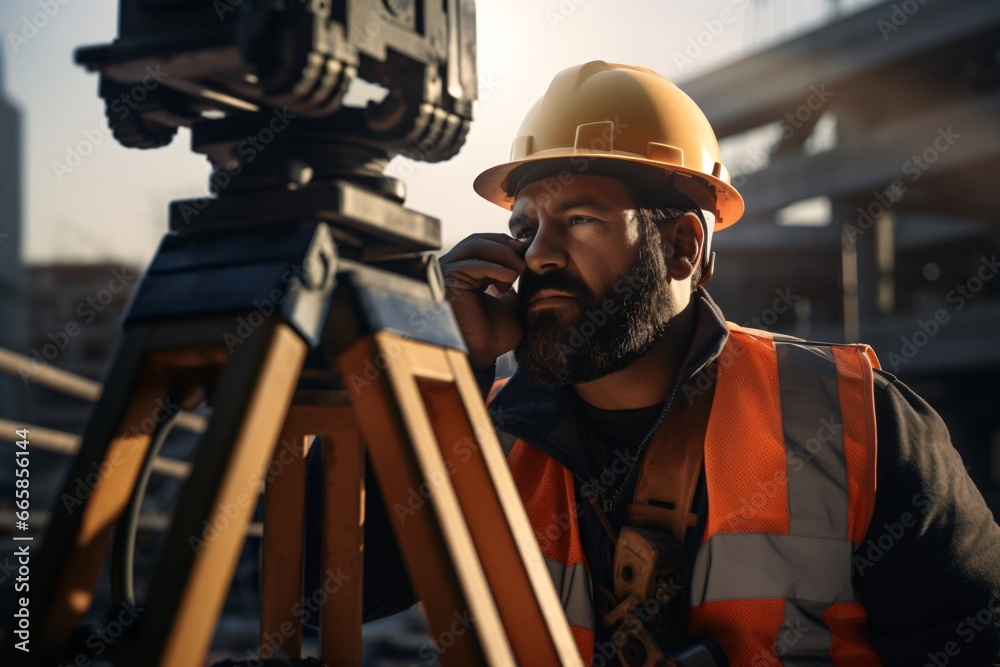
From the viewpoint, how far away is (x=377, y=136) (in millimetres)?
1380

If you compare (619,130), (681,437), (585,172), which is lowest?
(681,437)

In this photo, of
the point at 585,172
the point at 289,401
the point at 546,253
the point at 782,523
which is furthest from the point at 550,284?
the point at 289,401

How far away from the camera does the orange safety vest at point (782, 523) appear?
249 cm

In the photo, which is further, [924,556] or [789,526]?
[789,526]

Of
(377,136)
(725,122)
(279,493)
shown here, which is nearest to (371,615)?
(279,493)

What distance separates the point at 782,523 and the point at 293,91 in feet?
6.29

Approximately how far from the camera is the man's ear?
129 inches

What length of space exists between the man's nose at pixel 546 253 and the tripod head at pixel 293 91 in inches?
57.2

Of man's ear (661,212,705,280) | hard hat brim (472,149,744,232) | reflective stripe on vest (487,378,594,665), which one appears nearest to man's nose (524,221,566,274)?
hard hat brim (472,149,744,232)

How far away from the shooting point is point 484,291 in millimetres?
2877

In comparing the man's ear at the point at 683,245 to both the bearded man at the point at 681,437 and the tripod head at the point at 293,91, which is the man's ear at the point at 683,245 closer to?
the bearded man at the point at 681,437

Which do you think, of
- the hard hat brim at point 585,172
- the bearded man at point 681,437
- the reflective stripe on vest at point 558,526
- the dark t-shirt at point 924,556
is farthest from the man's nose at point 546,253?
the dark t-shirt at point 924,556

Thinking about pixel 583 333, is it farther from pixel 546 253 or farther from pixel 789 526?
pixel 789 526

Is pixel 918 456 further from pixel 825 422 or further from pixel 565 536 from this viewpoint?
pixel 565 536
